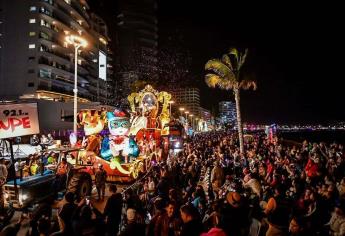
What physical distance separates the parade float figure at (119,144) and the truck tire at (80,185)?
4163 millimetres

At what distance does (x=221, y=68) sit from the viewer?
78.8 ft

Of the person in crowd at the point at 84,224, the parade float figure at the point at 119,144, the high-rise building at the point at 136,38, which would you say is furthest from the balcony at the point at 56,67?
the person in crowd at the point at 84,224

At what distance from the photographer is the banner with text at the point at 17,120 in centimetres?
830

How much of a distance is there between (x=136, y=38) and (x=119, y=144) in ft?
329

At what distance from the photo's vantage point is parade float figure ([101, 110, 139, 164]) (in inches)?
630

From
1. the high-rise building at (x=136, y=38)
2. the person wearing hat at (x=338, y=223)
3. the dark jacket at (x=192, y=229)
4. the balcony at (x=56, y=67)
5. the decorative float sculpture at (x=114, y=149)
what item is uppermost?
the high-rise building at (x=136, y=38)

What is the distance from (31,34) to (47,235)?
5379 cm

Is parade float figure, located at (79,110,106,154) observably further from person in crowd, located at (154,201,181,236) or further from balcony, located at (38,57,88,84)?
balcony, located at (38,57,88,84)

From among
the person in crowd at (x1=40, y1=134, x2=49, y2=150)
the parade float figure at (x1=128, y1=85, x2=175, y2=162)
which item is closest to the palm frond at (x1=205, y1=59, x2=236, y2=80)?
the parade float figure at (x1=128, y1=85, x2=175, y2=162)

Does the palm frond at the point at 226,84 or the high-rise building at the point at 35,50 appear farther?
the high-rise building at the point at 35,50

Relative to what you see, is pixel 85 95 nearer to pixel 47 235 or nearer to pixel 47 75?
pixel 47 75

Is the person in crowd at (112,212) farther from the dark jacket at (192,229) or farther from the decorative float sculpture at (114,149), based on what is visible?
the decorative float sculpture at (114,149)

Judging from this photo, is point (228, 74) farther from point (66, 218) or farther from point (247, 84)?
point (66, 218)

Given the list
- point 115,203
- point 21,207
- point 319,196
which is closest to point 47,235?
point 115,203
